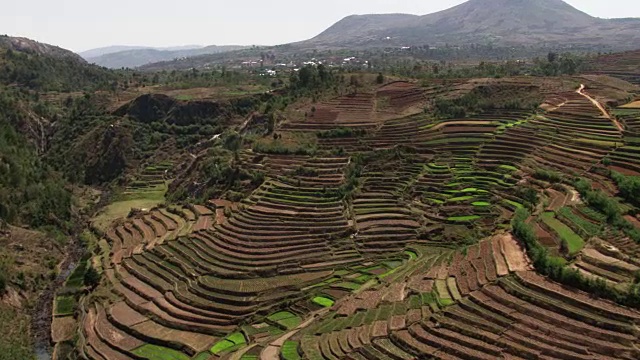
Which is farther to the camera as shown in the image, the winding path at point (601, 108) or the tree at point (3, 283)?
the winding path at point (601, 108)

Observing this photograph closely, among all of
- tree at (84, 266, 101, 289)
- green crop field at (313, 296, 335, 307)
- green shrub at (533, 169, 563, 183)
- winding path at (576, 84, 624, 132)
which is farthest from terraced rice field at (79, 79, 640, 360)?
tree at (84, 266, 101, 289)

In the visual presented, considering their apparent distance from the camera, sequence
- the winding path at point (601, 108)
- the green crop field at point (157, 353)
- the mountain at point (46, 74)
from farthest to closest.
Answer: the mountain at point (46, 74) → the winding path at point (601, 108) → the green crop field at point (157, 353)

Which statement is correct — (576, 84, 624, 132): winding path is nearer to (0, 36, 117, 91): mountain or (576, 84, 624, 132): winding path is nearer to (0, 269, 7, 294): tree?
(0, 269, 7, 294): tree

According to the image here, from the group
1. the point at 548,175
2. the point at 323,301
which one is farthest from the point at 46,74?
the point at 548,175

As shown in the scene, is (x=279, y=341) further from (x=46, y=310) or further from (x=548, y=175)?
(x=548, y=175)

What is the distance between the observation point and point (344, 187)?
47.0 m

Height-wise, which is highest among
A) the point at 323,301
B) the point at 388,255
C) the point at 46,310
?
the point at 388,255

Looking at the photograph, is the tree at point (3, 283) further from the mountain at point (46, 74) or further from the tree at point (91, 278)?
the mountain at point (46, 74)

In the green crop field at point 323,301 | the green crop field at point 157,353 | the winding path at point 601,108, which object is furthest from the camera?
the winding path at point 601,108

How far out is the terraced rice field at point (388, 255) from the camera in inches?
984

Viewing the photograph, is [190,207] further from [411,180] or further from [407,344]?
[407,344]

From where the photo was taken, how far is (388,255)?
1537 inches

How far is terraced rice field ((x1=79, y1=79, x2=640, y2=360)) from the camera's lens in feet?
82.0

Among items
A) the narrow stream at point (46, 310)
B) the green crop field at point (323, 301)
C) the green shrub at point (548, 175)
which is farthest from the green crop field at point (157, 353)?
the green shrub at point (548, 175)
